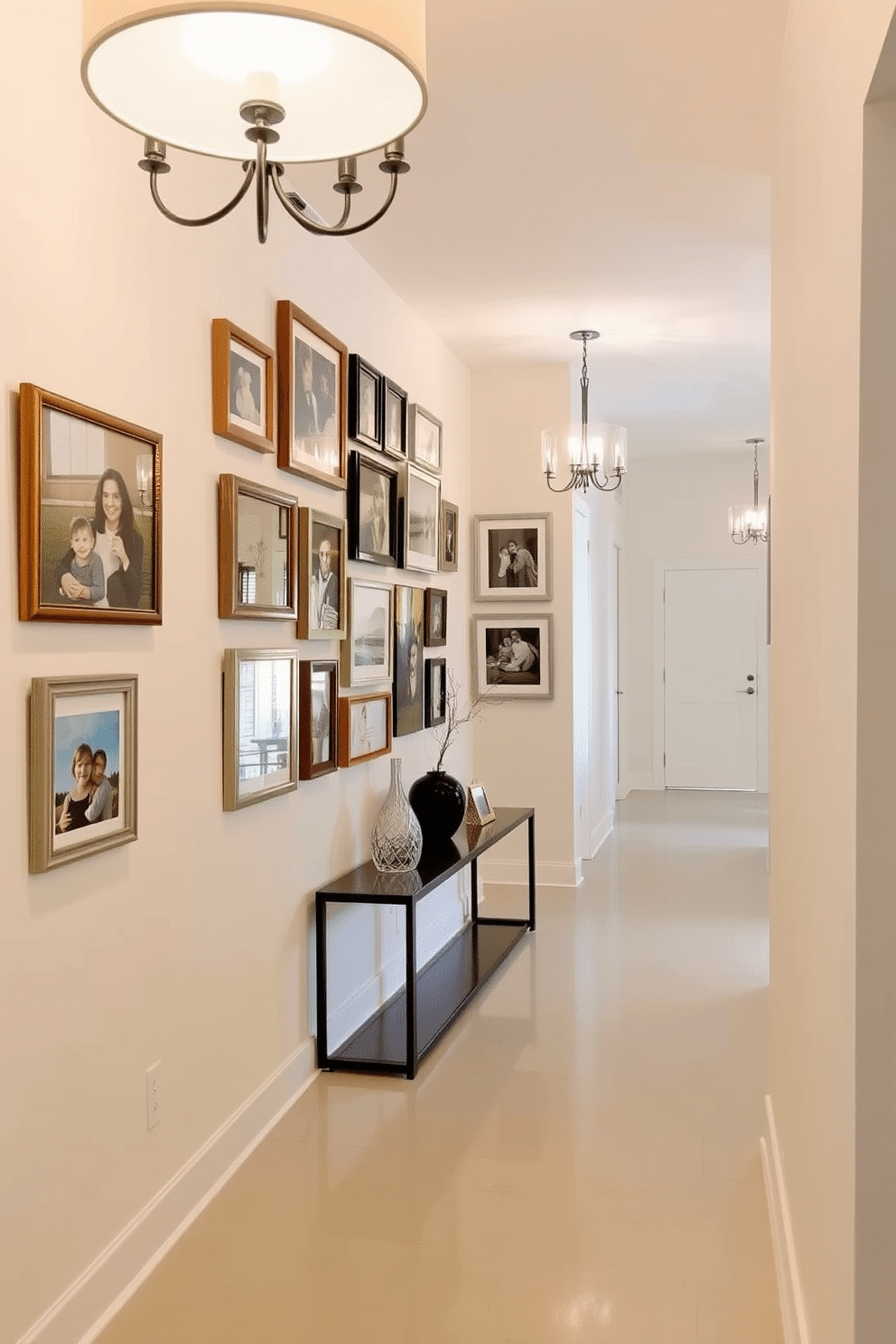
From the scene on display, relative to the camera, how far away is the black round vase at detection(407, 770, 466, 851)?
4.54 metres

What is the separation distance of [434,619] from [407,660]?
564mm

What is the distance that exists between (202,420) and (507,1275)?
210 cm

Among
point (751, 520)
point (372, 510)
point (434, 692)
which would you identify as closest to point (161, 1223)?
point (372, 510)

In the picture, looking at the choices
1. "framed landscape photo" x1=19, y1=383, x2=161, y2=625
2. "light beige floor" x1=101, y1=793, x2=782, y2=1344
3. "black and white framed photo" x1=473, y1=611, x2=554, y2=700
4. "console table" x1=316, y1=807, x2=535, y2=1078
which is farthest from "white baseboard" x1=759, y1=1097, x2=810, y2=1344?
"black and white framed photo" x1=473, y1=611, x2=554, y2=700

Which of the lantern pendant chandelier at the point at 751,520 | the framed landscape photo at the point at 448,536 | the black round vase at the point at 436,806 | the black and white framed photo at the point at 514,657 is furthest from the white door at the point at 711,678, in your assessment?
the black round vase at the point at 436,806

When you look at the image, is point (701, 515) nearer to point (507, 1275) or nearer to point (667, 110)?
point (667, 110)

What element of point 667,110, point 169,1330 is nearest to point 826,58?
point 667,110

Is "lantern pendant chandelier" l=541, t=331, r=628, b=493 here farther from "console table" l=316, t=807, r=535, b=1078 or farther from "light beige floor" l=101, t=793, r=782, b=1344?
"light beige floor" l=101, t=793, r=782, b=1344

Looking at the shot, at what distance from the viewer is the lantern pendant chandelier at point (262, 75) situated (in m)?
1.34

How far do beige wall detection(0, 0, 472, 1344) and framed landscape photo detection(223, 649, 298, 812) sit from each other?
0.05 meters

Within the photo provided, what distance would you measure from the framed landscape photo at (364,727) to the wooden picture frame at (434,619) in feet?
2.48

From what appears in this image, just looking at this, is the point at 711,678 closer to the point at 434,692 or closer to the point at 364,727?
the point at 434,692

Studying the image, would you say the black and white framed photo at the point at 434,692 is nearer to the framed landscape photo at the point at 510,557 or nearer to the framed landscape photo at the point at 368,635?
the framed landscape photo at the point at 368,635

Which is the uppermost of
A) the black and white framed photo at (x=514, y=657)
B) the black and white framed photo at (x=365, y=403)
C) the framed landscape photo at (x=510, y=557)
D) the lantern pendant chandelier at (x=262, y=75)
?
the black and white framed photo at (x=365, y=403)
